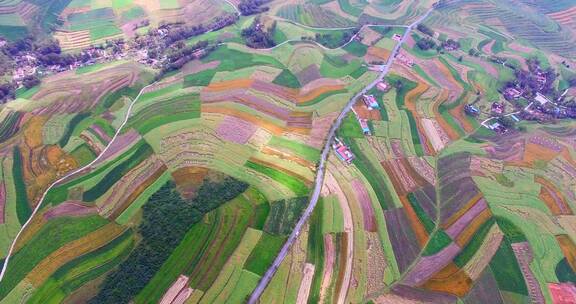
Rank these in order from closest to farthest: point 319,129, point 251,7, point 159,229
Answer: point 159,229 < point 319,129 < point 251,7

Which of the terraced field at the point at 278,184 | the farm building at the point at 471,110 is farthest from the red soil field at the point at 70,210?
the farm building at the point at 471,110

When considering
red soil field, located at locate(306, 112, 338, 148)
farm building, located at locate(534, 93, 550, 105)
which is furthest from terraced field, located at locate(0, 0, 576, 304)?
farm building, located at locate(534, 93, 550, 105)

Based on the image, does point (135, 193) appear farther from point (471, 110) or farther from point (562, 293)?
point (471, 110)

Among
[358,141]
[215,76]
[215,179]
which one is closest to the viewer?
[215,179]

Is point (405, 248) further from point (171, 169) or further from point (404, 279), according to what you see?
point (171, 169)

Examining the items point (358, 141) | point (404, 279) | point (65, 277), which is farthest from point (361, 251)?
point (65, 277)

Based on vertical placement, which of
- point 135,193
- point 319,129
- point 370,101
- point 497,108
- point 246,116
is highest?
point 497,108

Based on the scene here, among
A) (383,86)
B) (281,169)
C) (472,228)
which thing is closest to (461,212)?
(472,228)
